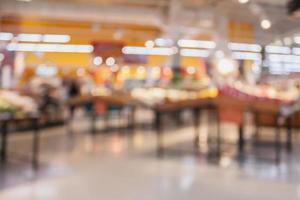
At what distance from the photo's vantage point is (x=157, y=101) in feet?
20.5

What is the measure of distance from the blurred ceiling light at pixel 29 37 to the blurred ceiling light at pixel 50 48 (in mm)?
77

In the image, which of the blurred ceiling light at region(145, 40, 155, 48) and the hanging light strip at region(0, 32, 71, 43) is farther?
the blurred ceiling light at region(145, 40, 155, 48)

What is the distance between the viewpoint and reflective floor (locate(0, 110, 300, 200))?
352 centimetres

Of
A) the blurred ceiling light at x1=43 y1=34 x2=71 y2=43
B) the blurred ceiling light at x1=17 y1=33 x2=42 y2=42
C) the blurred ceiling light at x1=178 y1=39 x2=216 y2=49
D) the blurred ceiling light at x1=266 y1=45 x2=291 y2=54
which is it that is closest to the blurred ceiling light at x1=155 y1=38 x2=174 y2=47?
the blurred ceiling light at x1=178 y1=39 x2=216 y2=49

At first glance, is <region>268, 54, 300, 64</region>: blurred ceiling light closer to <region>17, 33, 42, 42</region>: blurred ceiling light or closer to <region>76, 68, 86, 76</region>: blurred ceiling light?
<region>17, 33, 42, 42</region>: blurred ceiling light

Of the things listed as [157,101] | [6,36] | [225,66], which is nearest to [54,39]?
[6,36]

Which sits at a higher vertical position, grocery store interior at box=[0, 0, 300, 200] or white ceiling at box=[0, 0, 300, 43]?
white ceiling at box=[0, 0, 300, 43]

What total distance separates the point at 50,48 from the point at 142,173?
3.15 meters

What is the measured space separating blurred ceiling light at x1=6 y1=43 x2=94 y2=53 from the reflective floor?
1557mm

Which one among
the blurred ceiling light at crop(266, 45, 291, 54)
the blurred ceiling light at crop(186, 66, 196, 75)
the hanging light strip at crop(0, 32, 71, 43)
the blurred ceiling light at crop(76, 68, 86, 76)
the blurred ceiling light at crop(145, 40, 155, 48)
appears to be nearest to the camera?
the blurred ceiling light at crop(266, 45, 291, 54)

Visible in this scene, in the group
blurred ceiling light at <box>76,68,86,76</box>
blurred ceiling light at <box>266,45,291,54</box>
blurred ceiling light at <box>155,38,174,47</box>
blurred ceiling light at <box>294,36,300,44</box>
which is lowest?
blurred ceiling light at <box>266,45,291,54</box>

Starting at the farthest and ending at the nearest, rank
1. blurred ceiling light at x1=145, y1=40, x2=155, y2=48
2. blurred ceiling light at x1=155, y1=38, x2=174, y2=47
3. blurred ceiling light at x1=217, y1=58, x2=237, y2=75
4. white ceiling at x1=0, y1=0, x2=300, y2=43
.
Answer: white ceiling at x1=0, y1=0, x2=300, y2=43, blurred ceiling light at x1=155, y1=38, x2=174, y2=47, blurred ceiling light at x1=145, y1=40, x2=155, y2=48, blurred ceiling light at x1=217, y1=58, x2=237, y2=75

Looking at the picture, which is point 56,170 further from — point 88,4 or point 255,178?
point 88,4

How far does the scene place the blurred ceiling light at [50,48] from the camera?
5.60 metres
